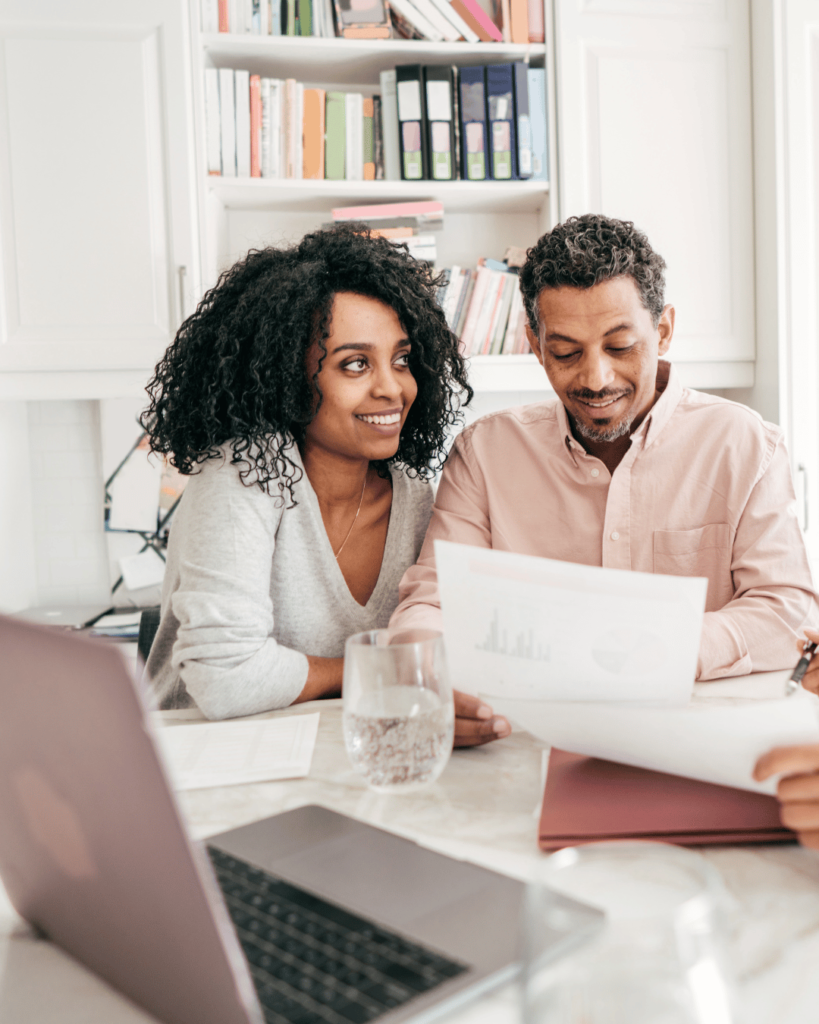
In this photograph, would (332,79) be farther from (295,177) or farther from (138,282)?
(138,282)

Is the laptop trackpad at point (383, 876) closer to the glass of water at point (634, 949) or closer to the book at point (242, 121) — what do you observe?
the glass of water at point (634, 949)

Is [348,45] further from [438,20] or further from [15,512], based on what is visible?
[15,512]

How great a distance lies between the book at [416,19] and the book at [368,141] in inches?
8.3

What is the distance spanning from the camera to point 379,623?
146cm

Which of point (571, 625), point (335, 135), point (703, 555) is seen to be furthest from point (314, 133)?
point (571, 625)

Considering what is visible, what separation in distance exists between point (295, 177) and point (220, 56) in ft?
1.21

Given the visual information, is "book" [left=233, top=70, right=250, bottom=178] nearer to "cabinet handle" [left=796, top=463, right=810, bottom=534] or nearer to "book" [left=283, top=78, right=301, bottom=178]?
"book" [left=283, top=78, right=301, bottom=178]

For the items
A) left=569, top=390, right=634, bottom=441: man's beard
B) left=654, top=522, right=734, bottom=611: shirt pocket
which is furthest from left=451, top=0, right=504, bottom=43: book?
left=654, top=522, right=734, bottom=611: shirt pocket

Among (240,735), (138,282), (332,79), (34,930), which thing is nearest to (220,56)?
(332,79)

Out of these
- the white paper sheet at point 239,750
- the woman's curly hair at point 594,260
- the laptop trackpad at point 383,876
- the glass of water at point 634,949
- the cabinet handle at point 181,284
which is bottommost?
the white paper sheet at point 239,750

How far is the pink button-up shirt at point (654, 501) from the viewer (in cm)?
142

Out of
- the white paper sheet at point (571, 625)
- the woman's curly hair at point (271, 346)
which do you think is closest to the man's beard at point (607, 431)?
the woman's curly hair at point (271, 346)

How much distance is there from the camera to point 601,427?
159 centimetres

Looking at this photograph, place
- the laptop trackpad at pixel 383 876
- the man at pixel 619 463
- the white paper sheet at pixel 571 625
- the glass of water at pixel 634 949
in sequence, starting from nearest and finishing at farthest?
the glass of water at pixel 634 949, the laptop trackpad at pixel 383 876, the white paper sheet at pixel 571 625, the man at pixel 619 463
